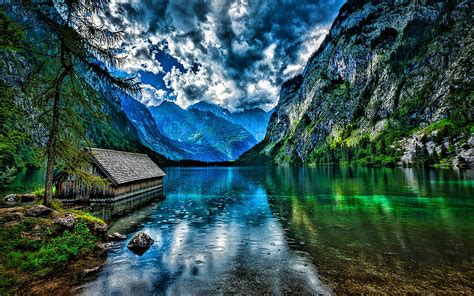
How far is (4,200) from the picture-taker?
37.9 m

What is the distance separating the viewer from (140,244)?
19.6 m

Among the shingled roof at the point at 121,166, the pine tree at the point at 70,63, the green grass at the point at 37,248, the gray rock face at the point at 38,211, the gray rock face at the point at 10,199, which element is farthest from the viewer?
the shingled roof at the point at 121,166

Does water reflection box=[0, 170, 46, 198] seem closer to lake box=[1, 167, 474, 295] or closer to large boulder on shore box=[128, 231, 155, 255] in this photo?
lake box=[1, 167, 474, 295]

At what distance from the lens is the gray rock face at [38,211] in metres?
18.4

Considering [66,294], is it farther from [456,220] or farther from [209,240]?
[456,220]

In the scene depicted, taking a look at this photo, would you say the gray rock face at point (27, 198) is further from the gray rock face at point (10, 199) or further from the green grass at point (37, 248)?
the green grass at point (37, 248)

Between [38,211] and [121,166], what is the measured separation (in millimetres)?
26690

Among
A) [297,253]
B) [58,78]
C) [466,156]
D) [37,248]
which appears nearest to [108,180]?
[58,78]

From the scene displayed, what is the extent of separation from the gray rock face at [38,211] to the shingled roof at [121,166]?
48.8 feet

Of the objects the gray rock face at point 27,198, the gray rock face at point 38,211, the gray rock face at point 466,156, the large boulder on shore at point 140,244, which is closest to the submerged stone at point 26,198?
A: the gray rock face at point 27,198

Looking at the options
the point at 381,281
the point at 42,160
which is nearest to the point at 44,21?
the point at 42,160

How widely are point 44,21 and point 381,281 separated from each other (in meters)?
25.3

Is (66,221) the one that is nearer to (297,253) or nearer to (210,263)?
(210,263)

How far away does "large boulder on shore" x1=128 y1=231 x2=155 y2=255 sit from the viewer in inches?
746
